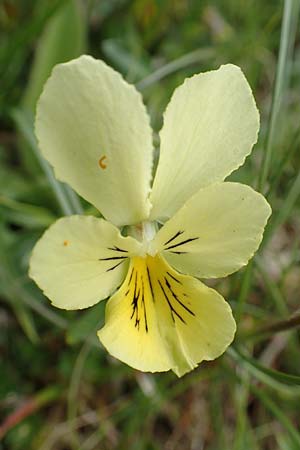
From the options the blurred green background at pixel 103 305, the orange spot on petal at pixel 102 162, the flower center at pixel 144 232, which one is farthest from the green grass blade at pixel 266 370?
the orange spot on petal at pixel 102 162

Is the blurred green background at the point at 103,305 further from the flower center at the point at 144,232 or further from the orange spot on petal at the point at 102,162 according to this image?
the orange spot on petal at the point at 102,162

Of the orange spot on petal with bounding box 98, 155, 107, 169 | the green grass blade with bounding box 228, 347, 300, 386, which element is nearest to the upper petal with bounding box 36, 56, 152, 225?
the orange spot on petal with bounding box 98, 155, 107, 169

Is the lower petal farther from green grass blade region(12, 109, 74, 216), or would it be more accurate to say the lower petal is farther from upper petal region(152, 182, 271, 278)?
green grass blade region(12, 109, 74, 216)

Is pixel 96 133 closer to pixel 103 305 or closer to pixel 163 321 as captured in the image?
pixel 163 321

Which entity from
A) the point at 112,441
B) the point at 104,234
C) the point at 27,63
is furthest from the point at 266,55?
the point at 104,234

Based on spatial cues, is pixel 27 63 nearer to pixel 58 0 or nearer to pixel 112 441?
pixel 58 0

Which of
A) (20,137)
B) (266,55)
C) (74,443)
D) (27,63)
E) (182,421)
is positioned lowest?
(182,421)
